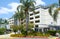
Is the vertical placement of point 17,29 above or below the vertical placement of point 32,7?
below

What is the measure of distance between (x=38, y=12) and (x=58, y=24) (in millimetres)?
26046

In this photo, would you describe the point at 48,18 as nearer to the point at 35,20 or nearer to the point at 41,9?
the point at 41,9

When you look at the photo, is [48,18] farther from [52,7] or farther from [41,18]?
[52,7]

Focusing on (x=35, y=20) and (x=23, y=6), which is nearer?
(x=23, y=6)

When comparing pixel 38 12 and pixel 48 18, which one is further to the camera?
pixel 38 12

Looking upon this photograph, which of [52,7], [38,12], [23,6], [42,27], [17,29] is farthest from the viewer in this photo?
[38,12]

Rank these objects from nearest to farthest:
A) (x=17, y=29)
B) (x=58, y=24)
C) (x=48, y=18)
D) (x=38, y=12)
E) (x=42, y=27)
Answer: (x=17, y=29) < (x=58, y=24) < (x=42, y=27) < (x=48, y=18) < (x=38, y=12)

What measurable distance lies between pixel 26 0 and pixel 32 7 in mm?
2228

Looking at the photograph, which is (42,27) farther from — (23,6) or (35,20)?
(23,6)

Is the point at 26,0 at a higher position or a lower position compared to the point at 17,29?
higher

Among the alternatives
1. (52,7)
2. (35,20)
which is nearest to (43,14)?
(35,20)

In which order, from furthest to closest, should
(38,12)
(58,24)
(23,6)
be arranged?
(38,12)
(58,24)
(23,6)

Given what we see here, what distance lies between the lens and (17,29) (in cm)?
5744

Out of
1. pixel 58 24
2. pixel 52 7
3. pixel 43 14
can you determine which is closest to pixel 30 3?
pixel 52 7
